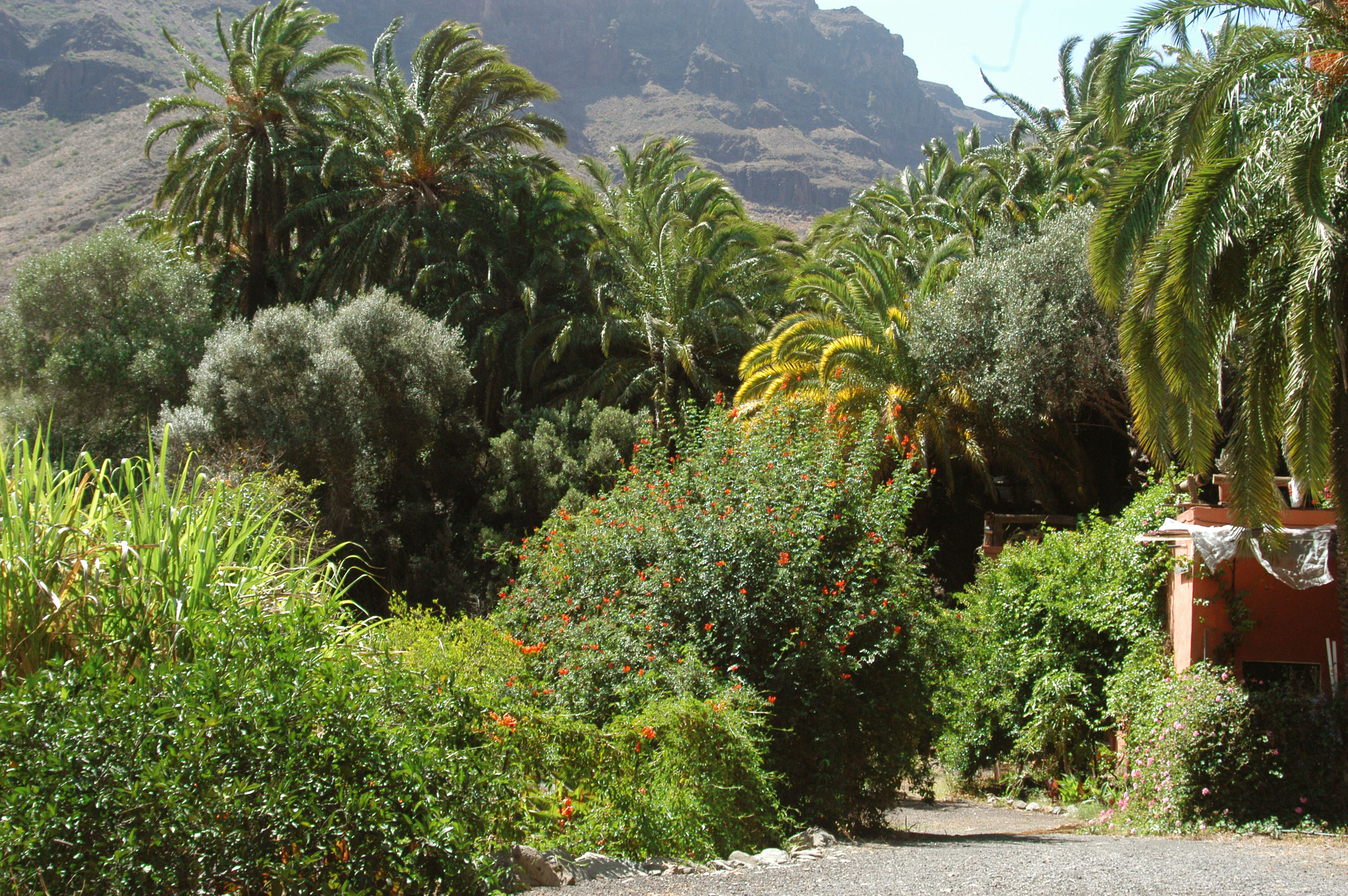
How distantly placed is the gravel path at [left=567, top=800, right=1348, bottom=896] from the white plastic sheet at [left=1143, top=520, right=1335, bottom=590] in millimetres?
2339

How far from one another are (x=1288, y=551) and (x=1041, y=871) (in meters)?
5.09

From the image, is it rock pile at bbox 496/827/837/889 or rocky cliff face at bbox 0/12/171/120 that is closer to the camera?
rock pile at bbox 496/827/837/889

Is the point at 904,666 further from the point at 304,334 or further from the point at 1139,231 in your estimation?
the point at 304,334

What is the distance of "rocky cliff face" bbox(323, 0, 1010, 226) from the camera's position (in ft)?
322

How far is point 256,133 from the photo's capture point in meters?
23.6

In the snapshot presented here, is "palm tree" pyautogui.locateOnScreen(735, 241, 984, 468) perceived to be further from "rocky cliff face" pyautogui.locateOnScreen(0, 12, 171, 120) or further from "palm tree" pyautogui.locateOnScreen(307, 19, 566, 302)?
"rocky cliff face" pyautogui.locateOnScreen(0, 12, 171, 120)

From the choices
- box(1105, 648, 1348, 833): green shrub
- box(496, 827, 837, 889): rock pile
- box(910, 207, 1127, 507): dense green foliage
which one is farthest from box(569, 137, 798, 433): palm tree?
box(496, 827, 837, 889): rock pile

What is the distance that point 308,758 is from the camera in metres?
3.87

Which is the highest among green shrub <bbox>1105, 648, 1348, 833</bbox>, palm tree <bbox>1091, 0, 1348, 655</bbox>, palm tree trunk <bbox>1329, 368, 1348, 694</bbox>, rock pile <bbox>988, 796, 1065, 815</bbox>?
palm tree <bbox>1091, 0, 1348, 655</bbox>

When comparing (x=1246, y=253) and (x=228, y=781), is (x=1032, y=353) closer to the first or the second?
(x=1246, y=253)

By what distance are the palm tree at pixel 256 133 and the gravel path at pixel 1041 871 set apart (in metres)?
21.3

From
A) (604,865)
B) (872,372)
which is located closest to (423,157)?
(872,372)

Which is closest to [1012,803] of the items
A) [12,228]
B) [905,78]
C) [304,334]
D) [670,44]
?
[304,334]

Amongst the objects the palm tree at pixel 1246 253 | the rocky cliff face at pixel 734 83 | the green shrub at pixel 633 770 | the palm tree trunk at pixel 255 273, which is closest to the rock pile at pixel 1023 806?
the palm tree at pixel 1246 253
